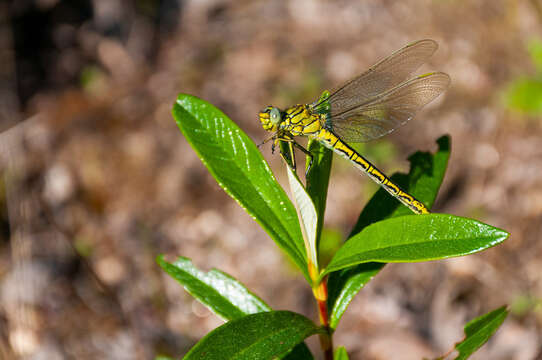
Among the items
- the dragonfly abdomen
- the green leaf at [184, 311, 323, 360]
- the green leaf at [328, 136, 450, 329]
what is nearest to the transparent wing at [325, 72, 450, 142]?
the dragonfly abdomen

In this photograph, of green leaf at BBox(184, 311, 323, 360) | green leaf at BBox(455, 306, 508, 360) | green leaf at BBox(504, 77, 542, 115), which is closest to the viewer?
A: green leaf at BBox(184, 311, 323, 360)

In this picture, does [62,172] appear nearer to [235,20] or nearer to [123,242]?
[123,242]

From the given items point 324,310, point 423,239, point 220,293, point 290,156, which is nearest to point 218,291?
point 220,293

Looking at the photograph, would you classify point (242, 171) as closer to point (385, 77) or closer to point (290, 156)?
point (290, 156)

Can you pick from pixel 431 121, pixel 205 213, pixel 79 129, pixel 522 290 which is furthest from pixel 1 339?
pixel 431 121

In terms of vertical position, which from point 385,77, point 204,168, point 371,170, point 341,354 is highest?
point 204,168

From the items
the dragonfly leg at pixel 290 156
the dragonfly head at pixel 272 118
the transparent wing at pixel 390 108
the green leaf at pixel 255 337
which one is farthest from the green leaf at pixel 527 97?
the green leaf at pixel 255 337

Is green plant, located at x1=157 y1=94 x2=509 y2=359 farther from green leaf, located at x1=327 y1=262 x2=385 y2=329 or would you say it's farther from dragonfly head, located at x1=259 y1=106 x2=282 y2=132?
dragonfly head, located at x1=259 y1=106 x2=282 y2=132

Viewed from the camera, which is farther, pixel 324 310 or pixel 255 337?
pixel 324 310
